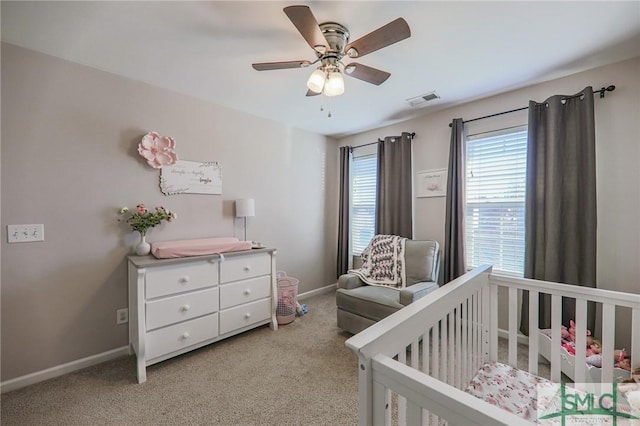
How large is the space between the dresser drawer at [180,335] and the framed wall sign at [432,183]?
8.46 ft

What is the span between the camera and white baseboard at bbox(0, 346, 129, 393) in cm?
179

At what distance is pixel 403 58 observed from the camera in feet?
6.47

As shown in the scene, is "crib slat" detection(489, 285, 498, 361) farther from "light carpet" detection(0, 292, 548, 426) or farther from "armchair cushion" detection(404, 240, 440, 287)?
"armchair cushion" detection(404, 240, 440, 287)

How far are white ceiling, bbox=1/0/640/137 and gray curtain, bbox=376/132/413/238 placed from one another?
83cm

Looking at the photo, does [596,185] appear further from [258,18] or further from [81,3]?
[81,3]

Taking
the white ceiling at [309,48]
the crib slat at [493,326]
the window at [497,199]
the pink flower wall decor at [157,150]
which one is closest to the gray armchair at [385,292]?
the window at [497,199]

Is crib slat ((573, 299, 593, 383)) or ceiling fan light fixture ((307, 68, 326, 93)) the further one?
ceiling fan light fixture ((307, 68, 326, 93))

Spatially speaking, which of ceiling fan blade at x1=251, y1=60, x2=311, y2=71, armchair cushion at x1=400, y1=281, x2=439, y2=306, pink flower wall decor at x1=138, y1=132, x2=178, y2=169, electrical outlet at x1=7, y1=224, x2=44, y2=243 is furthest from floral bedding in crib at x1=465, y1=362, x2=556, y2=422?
electrical outlet at x1=7, y1=224, x2=44, y2=243

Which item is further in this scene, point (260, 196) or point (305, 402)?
point (260, 196)

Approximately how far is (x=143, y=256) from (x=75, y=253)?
1.46 ft

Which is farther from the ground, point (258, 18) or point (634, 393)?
point (258, 18)

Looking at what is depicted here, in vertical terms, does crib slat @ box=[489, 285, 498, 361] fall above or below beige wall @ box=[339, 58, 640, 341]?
below

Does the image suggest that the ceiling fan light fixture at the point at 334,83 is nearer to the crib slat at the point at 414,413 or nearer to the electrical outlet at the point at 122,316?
the crib slat at the point at 414,413

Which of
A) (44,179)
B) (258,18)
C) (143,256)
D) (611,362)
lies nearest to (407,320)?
(611,362)
